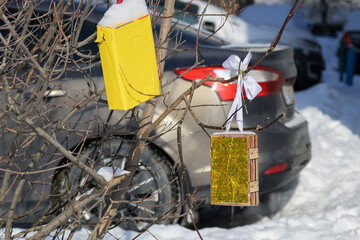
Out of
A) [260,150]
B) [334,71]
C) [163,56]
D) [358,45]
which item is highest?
[163,56]

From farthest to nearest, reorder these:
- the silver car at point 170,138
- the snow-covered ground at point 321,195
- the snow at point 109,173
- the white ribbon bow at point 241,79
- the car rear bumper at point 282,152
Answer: the car rear bumper at point 282,152 < the snow-covered ground at point 321,195 < the silver car at point 170,138 < the snow at point 109,173 < the white ribbon bow at point 241,79

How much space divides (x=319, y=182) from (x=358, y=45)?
28.7ft

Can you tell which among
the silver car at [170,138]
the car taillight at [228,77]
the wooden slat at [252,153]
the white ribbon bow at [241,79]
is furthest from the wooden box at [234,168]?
the car taillight at [228,77]

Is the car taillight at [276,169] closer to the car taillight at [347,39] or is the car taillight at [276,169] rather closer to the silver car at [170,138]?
the silver car at [170,138]

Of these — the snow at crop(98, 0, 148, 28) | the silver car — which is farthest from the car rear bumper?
the snow at crop(98, 0, 148, 28)

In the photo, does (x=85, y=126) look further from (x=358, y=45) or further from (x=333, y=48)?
(x=333, y=48)

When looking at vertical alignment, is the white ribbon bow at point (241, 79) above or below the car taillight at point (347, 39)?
above

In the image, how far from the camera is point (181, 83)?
3734 mm

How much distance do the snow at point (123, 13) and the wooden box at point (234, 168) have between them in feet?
1.86

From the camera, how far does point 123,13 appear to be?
6.75 feet

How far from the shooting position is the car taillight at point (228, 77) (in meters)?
3.75

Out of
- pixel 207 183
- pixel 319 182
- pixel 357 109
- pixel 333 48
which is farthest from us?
pixel 333 48

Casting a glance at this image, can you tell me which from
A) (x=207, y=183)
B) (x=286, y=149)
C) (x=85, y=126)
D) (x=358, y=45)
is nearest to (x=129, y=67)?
(x=85, y=126)

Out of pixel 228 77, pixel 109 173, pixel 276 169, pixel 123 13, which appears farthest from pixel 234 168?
pixel 276 169
